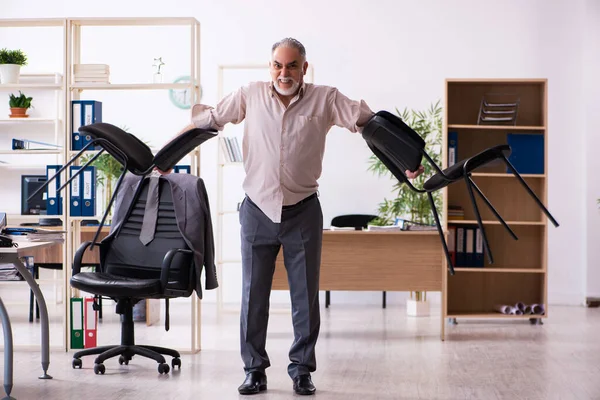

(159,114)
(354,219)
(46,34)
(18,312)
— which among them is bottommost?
(18,312)

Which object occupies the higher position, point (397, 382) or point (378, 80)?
point (378, 80)

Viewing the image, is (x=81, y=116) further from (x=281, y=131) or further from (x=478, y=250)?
(x=478, y=250)

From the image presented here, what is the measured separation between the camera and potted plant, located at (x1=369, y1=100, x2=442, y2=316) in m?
7.53

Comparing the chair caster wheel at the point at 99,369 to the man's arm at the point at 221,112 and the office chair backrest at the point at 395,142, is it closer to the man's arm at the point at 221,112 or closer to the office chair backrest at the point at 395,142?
the man's arm at the point at 221,112

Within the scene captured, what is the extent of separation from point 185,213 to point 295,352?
1.29m

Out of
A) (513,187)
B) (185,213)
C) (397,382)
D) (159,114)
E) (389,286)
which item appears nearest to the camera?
(397,382)

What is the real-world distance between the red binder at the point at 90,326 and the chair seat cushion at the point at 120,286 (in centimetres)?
66

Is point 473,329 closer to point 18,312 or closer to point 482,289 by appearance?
point 482,289

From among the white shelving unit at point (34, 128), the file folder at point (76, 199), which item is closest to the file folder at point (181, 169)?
the file folder at point (76, 199)

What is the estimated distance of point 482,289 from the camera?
7262 millimetres

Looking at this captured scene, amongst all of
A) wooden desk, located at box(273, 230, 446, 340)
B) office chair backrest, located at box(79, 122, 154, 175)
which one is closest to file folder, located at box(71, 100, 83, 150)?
wooden desk, located at box(273, 230, 446, 340)

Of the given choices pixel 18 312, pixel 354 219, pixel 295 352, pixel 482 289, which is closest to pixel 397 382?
pixel 295 352

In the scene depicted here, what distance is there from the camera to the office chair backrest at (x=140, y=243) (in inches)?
201

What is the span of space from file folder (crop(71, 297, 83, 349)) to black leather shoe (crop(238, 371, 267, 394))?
172 centimetres
